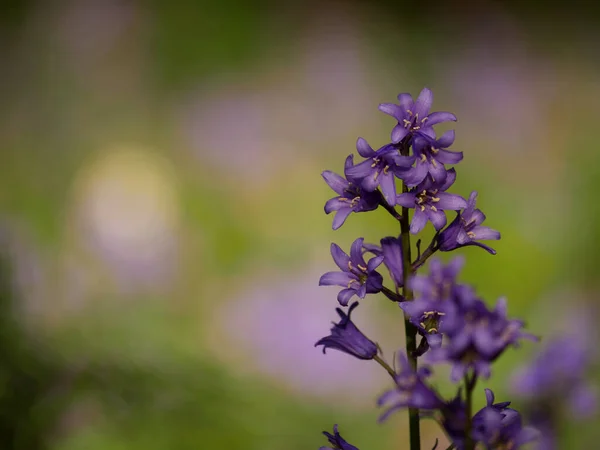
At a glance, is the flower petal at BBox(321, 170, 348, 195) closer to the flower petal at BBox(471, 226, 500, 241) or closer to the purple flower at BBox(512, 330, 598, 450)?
the flower petal at BBox(471, 226, 500, 241)

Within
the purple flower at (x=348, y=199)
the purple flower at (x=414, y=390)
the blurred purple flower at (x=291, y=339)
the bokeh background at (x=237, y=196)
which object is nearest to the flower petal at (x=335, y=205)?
the purple flower at (x=348, y=199)

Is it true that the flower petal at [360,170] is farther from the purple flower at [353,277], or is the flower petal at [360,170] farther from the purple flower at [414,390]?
the purple flower at [414,390]

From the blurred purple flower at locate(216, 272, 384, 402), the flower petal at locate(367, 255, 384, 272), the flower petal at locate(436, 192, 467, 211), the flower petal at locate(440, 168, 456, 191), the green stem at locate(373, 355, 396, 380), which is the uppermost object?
the blurred purple flower at locate(216, 272, 384, 402)

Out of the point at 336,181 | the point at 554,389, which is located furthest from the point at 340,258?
the point at 554,389

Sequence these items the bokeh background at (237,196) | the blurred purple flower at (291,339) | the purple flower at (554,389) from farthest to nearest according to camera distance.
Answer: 1. the blurred purple flower at (291,339)
2. the bokeh background at (237,196)
3. the purple flower at (554,389)

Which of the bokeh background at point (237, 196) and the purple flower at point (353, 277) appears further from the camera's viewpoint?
the bokeh background at point (237, 196)

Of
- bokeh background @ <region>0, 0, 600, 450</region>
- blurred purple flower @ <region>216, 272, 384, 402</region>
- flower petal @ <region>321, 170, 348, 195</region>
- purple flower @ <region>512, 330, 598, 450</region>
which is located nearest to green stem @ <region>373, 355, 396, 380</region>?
flower petal @ <region>321, 170, 348, 195</region>
